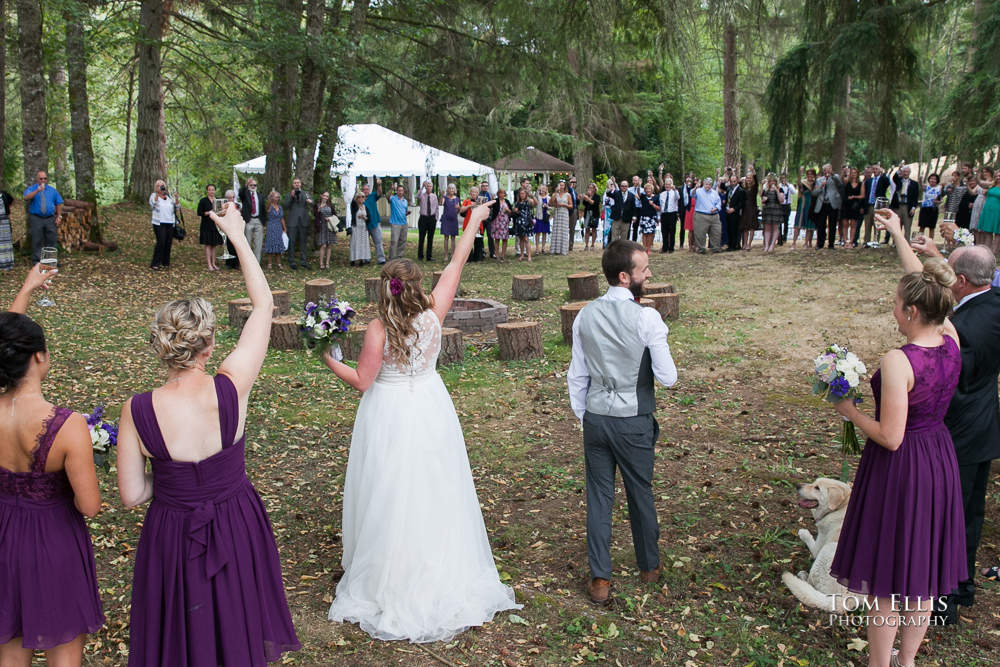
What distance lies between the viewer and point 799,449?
6074mm

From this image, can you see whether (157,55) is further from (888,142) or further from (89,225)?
(888,142)

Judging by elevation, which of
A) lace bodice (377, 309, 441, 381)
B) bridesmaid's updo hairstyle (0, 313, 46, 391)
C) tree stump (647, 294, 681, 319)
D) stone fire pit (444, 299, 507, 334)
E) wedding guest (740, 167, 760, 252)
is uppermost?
wedding guest (740, 167, 760, 252)

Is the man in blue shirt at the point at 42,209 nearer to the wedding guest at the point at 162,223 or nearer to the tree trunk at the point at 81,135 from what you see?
the wedding guest at the point at 162,223

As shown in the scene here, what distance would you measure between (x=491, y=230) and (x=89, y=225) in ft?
27.3

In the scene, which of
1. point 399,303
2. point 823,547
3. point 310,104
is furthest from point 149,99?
point 823,547

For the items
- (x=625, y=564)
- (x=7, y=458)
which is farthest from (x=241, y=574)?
(x=625, y=564)

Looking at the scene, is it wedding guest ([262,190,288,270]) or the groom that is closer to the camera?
the groom

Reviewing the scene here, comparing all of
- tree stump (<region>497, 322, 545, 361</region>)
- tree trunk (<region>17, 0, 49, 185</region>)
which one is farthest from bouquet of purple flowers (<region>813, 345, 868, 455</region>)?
tree trunk (<region>17, 0, 49, 185</region>)

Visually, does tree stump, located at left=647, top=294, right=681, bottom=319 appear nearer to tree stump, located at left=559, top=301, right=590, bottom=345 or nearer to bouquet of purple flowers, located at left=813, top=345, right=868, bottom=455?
tree stump, located at left=559, top=301, right=590, bottom=345

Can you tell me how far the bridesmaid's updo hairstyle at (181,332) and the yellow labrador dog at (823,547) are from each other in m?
3.11

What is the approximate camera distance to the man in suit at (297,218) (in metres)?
16.0

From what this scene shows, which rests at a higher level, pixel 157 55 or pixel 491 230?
pixel 157 55

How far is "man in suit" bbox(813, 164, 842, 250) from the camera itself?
16.9 metres

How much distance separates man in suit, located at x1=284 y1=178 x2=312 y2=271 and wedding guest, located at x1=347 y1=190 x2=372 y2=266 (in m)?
0.99
